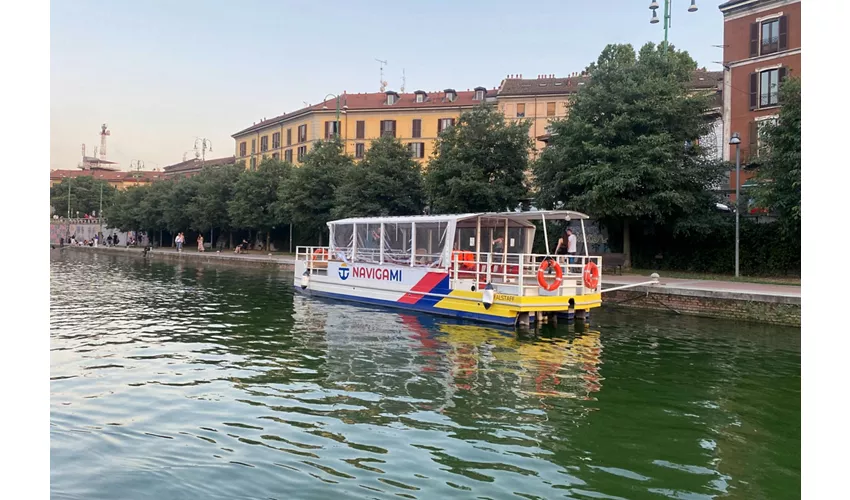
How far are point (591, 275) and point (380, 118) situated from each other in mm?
50460

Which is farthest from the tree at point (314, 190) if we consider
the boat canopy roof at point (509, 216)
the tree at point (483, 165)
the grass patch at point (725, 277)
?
the boat canopy roof at point (509, 216)

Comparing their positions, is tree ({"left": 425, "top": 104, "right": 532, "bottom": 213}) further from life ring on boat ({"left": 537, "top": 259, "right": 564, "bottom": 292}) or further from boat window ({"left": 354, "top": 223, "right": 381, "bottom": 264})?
life ring on boat ({"left": 537, "top": 259, "right": 564, "bottom": 292})

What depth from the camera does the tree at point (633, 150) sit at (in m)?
24.6

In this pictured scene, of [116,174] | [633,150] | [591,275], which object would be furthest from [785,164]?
[116,174]

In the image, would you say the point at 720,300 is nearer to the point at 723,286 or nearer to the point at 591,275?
the point at 723,286

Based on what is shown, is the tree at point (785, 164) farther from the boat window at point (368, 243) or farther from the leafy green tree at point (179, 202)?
the leafy green tree at point (179, 202)

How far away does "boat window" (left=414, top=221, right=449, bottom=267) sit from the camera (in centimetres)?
1805

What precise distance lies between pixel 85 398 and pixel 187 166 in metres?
102

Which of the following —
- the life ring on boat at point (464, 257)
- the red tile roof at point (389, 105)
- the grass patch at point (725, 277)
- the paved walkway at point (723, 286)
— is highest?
the red tile roof at point (389, 105)

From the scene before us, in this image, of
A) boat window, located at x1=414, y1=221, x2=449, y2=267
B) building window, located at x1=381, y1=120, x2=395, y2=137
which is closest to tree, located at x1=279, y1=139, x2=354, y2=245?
building window, located at x1=381, y1=120, x2=395, y2=137

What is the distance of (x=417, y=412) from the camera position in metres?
8.28

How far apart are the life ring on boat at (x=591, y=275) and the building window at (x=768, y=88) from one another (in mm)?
23278
